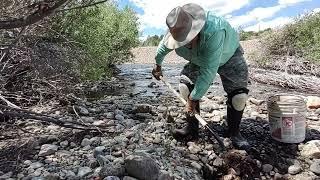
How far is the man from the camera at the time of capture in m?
3.61

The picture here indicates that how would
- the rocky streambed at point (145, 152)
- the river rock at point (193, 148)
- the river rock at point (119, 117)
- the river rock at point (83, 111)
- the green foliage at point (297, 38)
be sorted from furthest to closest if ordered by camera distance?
1. the green foliage at point (297, 38)
2. the river rock at point (83, 111)
3. the river rock at point (119, 117)
4. the river rock at point (193, 148)
5. the rocky streambed at point (145, 152)

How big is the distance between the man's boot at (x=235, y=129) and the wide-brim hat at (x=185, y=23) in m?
1.07

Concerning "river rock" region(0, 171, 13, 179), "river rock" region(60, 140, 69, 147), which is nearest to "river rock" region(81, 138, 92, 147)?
"river rock" region(60, 140, 69, 147)

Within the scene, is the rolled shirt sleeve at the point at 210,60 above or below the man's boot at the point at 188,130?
above

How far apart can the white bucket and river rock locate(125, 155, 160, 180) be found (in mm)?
1666

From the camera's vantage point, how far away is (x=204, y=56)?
366cm

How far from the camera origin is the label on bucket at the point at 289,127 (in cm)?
435

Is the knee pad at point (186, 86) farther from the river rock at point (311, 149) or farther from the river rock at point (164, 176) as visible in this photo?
the river rock at point (311, 149)

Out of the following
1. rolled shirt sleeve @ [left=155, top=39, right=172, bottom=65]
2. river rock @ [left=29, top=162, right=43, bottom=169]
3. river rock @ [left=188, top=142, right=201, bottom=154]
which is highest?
rolled shirt sleeve @ [left=155, top=39, right=172, bottom=65]

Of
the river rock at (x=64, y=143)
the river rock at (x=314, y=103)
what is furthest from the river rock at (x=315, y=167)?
the river rock at (x=64, y=143)

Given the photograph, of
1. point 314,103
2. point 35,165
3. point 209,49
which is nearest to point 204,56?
point 209,49

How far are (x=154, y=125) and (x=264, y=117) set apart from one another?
1.59 metres

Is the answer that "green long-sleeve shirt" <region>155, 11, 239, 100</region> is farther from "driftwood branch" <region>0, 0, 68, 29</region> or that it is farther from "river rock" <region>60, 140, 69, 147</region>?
"driftwood branch" <region>0, 0, 68, 29</region>

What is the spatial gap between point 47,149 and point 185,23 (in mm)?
1618
